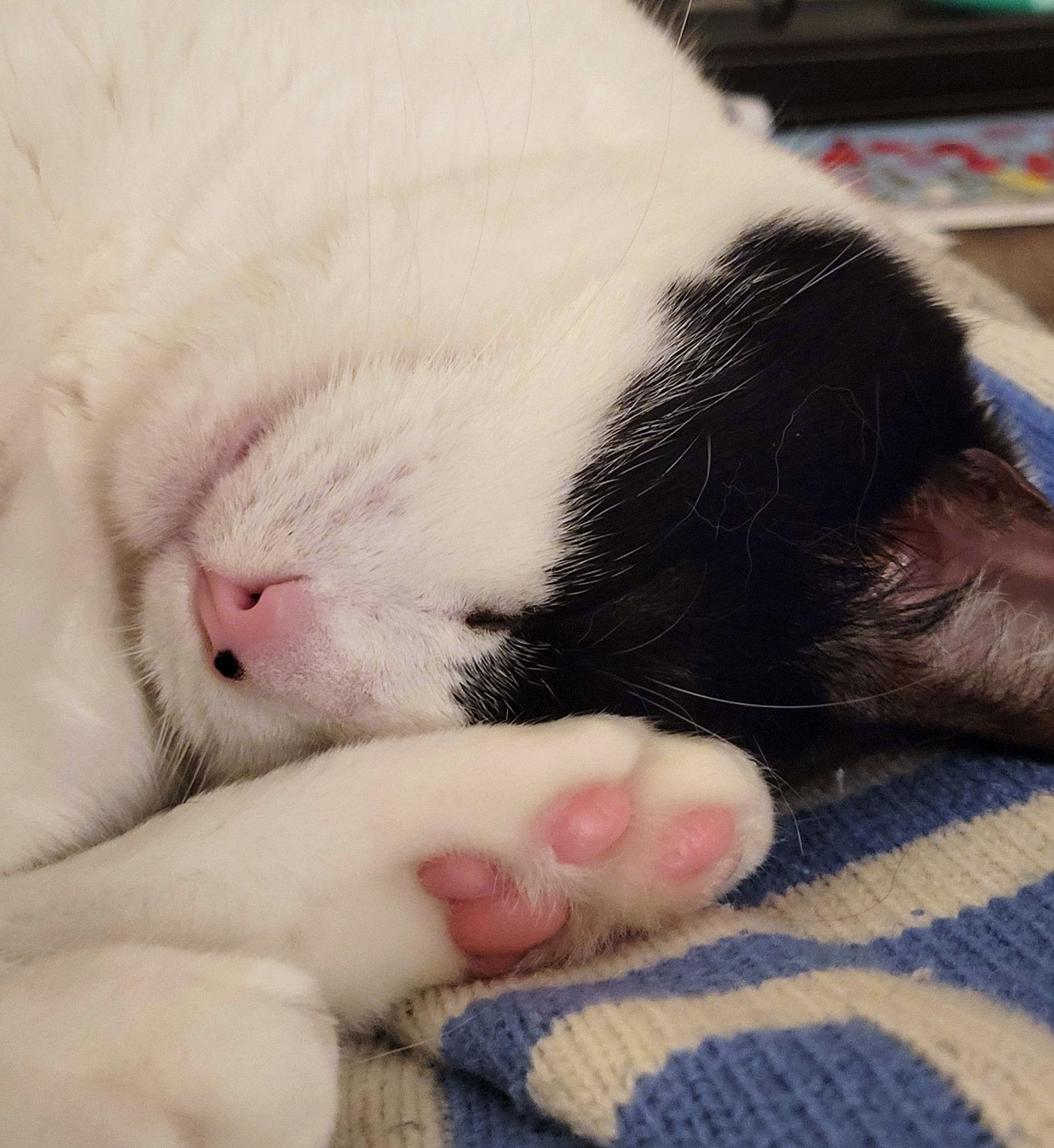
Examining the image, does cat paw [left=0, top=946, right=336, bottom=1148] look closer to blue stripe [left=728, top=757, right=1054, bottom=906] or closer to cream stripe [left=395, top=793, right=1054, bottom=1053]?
cream stripe [left=395, top=793, right=1054, bottom=1053]

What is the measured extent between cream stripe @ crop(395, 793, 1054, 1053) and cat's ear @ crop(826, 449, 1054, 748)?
3.5 inches

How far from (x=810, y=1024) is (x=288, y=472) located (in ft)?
1.50

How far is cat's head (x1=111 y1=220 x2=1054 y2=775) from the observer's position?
0.69 meters

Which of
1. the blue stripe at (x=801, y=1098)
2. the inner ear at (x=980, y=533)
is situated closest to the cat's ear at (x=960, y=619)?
the inner ear at (x=980, y=533)

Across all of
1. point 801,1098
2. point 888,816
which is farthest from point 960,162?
point 801,1098

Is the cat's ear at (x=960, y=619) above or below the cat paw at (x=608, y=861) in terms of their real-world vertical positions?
above

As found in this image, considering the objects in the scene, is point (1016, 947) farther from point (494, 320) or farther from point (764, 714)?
point (494, 320)

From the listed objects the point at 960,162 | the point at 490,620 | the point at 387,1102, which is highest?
the point at 960,162

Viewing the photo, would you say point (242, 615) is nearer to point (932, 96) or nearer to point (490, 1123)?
point (490, 1123)

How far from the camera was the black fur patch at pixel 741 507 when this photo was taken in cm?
74

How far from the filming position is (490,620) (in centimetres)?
73

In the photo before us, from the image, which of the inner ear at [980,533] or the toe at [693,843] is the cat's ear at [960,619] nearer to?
the inner ear at [980,533]

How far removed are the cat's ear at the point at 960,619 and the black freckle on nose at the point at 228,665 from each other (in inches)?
18.0

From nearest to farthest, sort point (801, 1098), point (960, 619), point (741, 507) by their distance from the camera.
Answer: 1. point (801, 1098)
2. point (741, 507)
3. point (960, 619)
